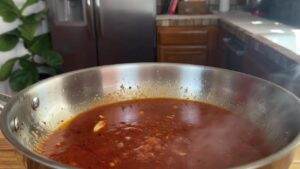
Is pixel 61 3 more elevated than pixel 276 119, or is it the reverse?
pixel 61 3

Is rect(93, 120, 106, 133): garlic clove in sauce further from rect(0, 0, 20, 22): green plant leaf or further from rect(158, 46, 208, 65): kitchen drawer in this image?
rect(0, 0, 20, 22): green plant leaf

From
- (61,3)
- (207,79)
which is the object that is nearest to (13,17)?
(61,3)

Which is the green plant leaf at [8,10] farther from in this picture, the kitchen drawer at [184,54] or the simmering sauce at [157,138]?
the simmering sauce at [157,138]

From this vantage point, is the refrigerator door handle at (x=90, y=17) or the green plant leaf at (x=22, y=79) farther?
the green plant leaf at (x=22, y=79)

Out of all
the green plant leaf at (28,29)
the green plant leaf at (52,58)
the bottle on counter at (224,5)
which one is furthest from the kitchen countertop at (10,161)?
the bottle on counter at (224,5)

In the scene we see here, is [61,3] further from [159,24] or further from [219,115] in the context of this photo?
[219,115]
